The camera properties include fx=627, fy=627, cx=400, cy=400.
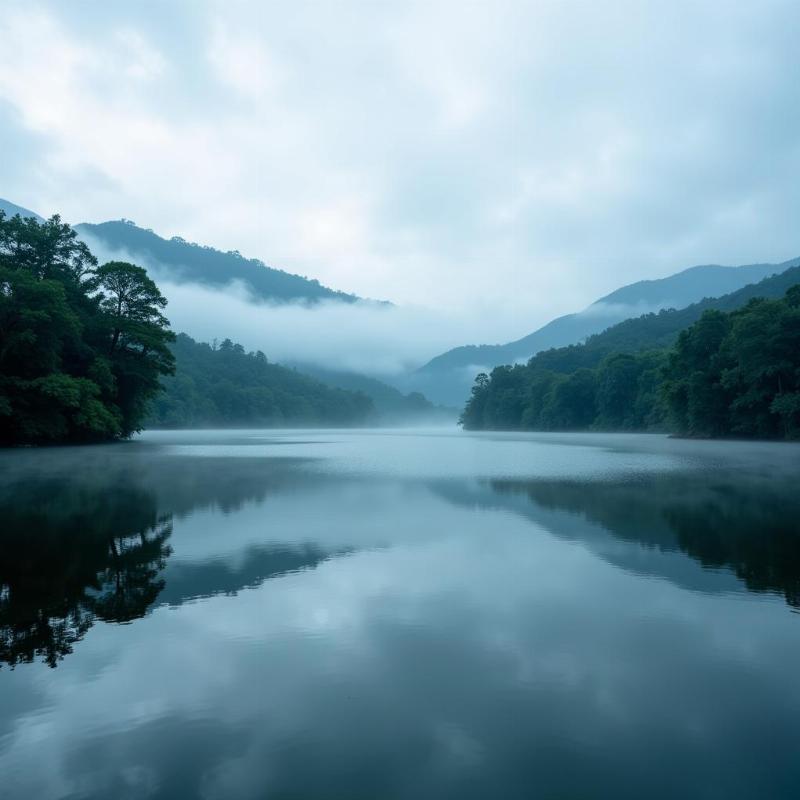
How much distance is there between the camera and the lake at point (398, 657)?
4820 mm

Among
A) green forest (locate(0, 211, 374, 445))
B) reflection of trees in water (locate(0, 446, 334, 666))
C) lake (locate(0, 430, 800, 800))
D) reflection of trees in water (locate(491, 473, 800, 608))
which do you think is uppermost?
green forest (locate(0, 211, 374, 445))

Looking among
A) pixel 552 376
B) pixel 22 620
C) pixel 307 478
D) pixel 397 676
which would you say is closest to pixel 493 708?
pixel 397 676

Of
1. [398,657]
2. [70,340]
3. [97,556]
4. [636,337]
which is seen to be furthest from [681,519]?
[636,337]

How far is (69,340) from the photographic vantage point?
52750mm

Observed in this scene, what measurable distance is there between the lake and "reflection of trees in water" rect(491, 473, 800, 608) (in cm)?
13

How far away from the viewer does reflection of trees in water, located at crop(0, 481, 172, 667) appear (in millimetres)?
7727

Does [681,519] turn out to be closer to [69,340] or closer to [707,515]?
[707,515]

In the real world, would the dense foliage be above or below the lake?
above

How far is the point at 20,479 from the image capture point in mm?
24578

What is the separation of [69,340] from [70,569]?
48269mm

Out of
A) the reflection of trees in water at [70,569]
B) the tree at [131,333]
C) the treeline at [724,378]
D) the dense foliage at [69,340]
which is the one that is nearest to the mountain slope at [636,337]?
the treeline at [724,378]

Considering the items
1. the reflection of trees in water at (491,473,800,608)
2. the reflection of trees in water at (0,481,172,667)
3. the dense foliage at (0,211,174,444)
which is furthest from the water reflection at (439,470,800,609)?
the dense foliage at (0,211,174,444)

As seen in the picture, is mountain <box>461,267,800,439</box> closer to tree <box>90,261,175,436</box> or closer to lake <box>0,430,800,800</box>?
lake <box>0,430,800,800</box>

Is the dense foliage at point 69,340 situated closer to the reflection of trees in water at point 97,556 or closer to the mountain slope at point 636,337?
the reflection of trees in water at point 97,556
